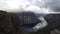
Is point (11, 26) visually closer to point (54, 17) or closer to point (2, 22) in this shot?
point (2, 22)

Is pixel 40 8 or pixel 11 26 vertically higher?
pixel 40 8

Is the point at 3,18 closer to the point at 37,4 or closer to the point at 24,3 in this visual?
the point at 24,3

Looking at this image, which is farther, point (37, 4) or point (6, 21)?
point (37, 4)

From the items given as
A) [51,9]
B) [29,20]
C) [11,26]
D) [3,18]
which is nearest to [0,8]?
[3,18]

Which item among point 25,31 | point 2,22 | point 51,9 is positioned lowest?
point 25,31

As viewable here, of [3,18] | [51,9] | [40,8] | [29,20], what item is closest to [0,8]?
[3,18]

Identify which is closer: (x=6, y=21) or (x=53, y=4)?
(x=6, y=21)

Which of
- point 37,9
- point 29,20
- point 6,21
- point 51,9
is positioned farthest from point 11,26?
point 51,9

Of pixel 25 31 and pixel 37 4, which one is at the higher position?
pixel 37 4
